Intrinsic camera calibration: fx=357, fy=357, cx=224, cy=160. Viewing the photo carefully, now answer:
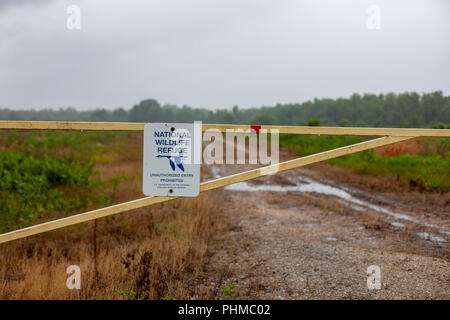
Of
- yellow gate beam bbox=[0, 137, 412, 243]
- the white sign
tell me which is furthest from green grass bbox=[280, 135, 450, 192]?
the white sign

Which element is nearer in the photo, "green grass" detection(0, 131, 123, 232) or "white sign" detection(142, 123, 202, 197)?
"white sign" detection(142, 123, 202, 197)

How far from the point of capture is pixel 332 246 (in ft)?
Answer: 18.0

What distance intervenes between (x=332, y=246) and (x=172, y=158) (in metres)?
3.50

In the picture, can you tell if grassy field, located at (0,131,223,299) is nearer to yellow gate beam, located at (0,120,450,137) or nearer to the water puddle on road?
yellow gate beam, located at (0,120,450,137)

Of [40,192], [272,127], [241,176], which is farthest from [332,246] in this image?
[40,192]

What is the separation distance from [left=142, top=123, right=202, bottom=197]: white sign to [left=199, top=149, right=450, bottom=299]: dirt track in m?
1.63


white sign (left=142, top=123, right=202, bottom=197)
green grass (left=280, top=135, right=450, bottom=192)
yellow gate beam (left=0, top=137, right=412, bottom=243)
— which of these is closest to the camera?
white sign (left=142, top=123, right=202, bottom=197)

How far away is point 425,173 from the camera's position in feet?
34.9

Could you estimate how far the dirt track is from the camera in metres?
4.01

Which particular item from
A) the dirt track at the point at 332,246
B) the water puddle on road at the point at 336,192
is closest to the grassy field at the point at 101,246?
the dirt track at the point at 332,246

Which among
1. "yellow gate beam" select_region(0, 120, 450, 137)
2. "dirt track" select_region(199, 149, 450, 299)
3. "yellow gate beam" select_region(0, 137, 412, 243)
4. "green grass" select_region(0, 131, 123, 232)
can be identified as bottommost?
"dirt track" select_region(199, 149, 450, 299)

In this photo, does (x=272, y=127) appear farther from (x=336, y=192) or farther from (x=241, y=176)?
(x=336, y=192)
